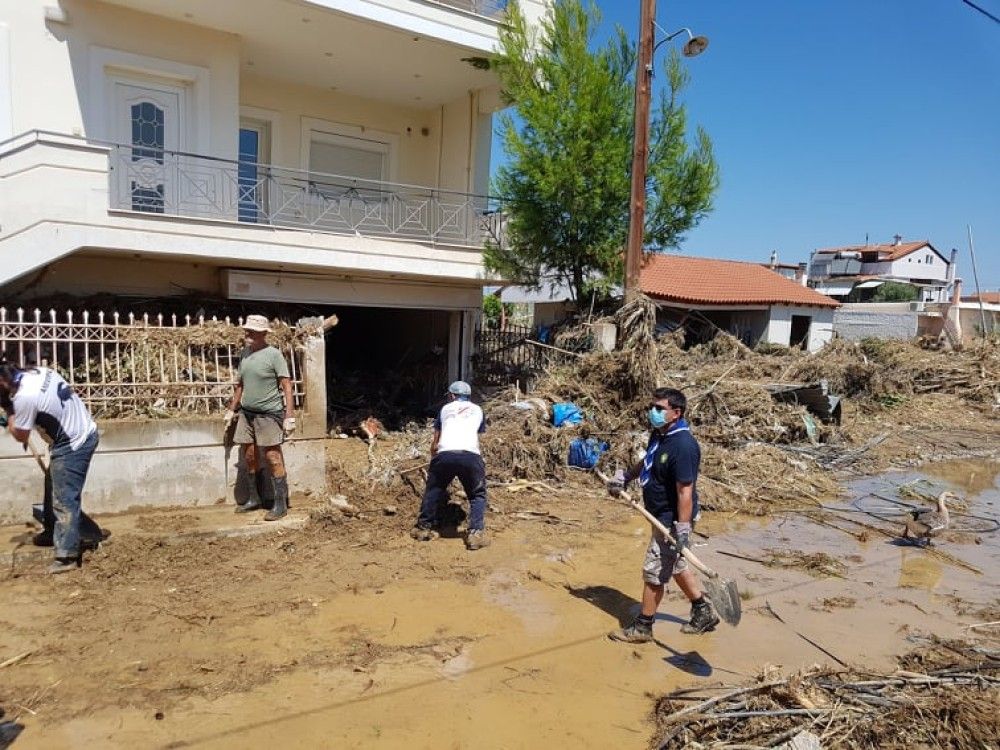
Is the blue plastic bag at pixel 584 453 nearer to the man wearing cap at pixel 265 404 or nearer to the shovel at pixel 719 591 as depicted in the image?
the man wearing cap at pixel 265 404

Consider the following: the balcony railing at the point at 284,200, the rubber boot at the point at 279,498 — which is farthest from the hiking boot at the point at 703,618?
the balcony railing at the point at 284,200

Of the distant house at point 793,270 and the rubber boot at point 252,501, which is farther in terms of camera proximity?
the distant house at point 793,270

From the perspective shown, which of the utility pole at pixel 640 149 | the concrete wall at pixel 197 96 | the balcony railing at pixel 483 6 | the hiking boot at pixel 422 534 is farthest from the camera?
the balcony railing at pixel 483 6

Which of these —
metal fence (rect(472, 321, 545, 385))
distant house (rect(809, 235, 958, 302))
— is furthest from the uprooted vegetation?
distant house (rect(809, 235, 958, 302))

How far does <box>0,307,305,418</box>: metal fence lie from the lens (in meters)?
6.30

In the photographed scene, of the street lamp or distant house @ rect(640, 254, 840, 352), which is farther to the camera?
distant house @ rect(640, 254, 840, 352)

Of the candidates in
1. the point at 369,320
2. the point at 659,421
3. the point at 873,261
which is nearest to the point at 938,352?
the point at 369,320

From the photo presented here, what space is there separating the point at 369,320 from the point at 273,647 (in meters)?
12.4

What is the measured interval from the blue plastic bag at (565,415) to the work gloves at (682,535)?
517 cm

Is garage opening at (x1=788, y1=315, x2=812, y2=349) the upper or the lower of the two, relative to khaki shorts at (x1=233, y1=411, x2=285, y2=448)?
upper

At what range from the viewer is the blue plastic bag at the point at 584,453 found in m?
9.05

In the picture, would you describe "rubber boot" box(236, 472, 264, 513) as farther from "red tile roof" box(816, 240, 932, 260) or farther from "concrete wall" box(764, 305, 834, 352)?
"red tile roof" box(816, 240, 932, 260)

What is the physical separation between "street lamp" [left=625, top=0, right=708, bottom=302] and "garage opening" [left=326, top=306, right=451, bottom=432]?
4.00 meters

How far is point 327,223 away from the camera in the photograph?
12594mm
